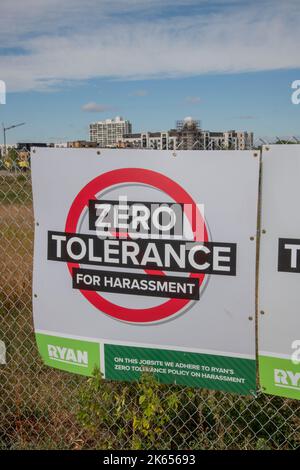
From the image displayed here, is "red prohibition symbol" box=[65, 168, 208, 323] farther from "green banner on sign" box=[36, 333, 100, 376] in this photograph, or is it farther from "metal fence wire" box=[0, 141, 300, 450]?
"metal fence wire" box=[0, 141, 300, 450]

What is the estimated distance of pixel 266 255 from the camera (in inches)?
98.8

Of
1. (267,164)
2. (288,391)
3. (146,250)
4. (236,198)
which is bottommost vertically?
(288,391)

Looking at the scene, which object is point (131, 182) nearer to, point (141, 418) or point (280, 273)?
point (280, 273)

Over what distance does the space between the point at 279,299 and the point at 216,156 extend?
0.77 metres

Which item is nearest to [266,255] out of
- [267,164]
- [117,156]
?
[267,164]

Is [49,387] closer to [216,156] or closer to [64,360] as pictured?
[64,360]

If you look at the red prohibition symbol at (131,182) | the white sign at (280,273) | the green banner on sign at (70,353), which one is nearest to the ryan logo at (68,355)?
the green banner on sign at (70,353)

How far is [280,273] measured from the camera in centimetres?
249

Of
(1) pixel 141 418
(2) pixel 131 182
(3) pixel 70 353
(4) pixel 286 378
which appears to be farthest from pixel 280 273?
(3) pixel 70 353

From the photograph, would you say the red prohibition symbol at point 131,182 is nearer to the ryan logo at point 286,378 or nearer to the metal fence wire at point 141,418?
the metal fence wire at point 141,418

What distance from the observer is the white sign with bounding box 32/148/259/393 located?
2572 mm

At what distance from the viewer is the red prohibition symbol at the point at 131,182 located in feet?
8.66

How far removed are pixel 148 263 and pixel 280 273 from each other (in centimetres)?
69

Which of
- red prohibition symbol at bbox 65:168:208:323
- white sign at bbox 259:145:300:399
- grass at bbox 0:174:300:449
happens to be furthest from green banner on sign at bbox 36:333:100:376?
white sign at bbox 259:145:300:399
